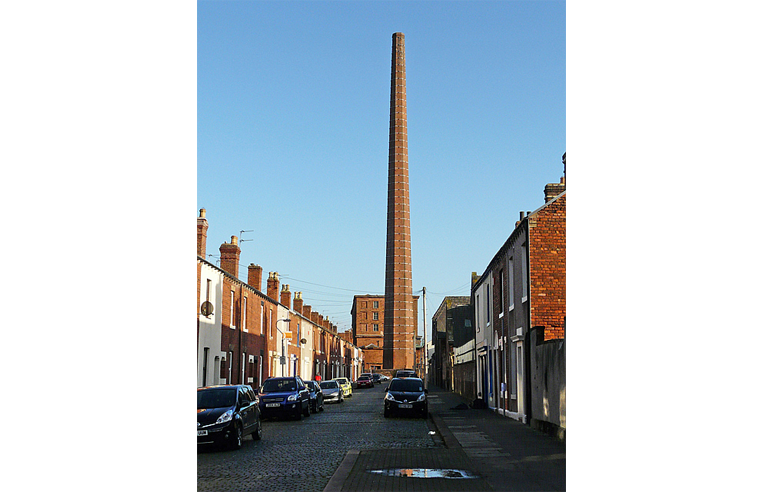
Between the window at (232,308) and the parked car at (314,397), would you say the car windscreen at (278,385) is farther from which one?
the window at (232,308)

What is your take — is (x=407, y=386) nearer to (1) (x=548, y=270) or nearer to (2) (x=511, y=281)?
(2) (x=511, y=281)

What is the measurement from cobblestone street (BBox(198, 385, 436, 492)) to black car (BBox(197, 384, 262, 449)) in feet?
0.97

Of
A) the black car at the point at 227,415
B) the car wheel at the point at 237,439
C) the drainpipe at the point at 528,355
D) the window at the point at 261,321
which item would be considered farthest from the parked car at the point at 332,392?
the car wheel at the point at 237,439

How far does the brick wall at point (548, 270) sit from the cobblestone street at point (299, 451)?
13.9ft

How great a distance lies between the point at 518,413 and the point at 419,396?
546 cm

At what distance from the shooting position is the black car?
49.1 feet

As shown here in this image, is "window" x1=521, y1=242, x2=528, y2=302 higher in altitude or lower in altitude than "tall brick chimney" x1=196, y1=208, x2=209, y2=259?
lower

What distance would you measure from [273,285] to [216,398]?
31.3 m

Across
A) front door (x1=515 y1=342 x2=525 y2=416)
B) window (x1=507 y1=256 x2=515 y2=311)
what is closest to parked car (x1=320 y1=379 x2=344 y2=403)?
window (x1=507 y1=256 x2=515 y2=311)

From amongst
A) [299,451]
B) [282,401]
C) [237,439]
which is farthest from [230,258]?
[299,451]

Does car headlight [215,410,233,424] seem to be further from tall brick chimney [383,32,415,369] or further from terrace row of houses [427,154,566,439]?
tall brick chimney [383,32,415,369]

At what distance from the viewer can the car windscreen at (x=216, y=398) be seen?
16.0 meters
